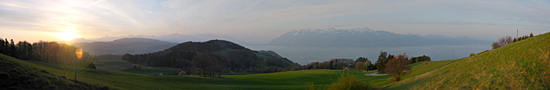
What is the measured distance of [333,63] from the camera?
345 ft

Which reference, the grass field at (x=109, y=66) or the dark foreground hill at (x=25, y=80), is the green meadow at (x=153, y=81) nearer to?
the dark foreground hill at (x=25, y=80)

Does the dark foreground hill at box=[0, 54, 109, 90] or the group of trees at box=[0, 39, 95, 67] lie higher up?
the group of trees at box=[0, 39, 95, 67]

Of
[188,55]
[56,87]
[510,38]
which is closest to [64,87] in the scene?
[56,87]

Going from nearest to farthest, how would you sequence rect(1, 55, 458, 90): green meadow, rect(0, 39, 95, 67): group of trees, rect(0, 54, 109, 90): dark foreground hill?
rect(0, 54, 109, 90): dark foreground hill → rect(1, 55, 458, 90): green meadow → rect(0, 39, 95, 67): group of trees

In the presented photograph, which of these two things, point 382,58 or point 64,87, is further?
point 382,58

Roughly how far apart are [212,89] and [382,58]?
158 ft

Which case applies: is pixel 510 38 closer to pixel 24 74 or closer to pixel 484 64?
pixel 484 64

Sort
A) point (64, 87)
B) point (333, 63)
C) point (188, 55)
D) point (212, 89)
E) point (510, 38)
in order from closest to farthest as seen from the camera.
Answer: point (64, 87) → point (212, 89) → point (510, 38) → point (333, 63) → point (188, 55)

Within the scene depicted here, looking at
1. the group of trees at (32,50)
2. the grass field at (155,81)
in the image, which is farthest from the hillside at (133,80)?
the group of trees at (32,50)

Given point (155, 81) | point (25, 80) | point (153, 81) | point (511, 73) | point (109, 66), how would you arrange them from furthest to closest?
point (109, 66) < point (155, 81) < point (153, 81) < point (25, 80) < point (511, 73)

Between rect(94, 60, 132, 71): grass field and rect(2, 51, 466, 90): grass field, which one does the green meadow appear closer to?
rect(2, 51, 466, 90): grass field

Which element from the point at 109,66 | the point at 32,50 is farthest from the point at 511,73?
the point at 109,66

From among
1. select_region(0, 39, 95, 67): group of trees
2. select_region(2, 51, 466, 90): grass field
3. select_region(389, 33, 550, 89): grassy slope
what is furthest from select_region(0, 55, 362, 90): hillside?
select_region(0, 39, 95, 67): group of trees

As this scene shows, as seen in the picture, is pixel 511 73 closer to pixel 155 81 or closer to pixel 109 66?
pixel 155 81
